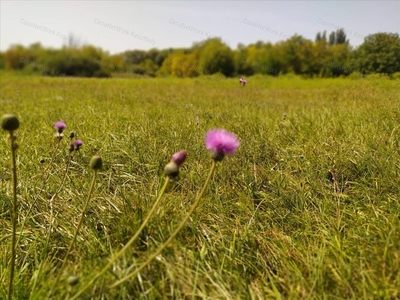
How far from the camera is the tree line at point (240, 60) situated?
22.2 ft

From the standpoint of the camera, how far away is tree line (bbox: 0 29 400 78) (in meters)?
6.77

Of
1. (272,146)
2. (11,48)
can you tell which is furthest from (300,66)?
(272,146)

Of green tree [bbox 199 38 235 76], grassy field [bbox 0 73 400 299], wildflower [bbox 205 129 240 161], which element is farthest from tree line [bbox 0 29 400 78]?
wildflower [bbox 205 129 240 161]

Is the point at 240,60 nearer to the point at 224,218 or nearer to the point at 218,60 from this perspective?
the point at 218,60

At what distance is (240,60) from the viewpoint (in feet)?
142

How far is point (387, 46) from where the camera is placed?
6.01m

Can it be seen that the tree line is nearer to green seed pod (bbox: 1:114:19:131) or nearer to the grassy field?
the grassy field

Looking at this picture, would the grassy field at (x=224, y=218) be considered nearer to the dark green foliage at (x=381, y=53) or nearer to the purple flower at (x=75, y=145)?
the purple flower at (x=75, y=145)

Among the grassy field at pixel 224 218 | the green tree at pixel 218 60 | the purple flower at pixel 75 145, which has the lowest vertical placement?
the grassy field at pixel 224 218

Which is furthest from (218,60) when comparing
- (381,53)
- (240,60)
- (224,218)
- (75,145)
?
(224,218)

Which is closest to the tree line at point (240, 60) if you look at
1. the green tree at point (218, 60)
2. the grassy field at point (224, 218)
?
the green tree at point (218, 60)

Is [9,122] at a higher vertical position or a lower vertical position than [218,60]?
lower

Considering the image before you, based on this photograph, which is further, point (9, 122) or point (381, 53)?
point (381, 53)

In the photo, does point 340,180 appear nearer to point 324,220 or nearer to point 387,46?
point 324,220
